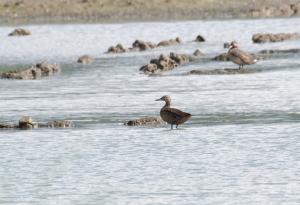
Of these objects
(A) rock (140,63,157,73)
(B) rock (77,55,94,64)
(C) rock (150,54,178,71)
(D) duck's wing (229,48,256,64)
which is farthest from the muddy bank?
(D) duck's wing (229,48,256,64)

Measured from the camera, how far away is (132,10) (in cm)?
7406

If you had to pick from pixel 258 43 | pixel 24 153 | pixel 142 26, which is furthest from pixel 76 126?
pixel 142 26

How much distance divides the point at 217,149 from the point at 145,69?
1794cm

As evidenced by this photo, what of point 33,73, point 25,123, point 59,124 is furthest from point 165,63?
point 25,123

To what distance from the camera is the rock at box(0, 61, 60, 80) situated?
1610 inches

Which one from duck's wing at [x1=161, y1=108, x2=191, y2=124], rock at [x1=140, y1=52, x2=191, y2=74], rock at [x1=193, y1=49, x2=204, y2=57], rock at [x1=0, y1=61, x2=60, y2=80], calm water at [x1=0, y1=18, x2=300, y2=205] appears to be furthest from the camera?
rock at [x1=193, y1=49, x2=204, y2=57]

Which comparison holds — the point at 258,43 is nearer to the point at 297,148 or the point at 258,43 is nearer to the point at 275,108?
the point at 275,108

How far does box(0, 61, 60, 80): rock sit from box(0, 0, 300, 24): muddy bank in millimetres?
28681

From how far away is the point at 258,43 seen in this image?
55250 millimetres

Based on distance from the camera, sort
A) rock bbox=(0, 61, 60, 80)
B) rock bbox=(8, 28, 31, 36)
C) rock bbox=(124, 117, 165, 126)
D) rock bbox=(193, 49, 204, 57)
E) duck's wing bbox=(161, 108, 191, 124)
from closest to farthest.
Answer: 1. duck's wing bbox=(161, 108, 191, 124)
2. rock bbox=(124, 117, 165, 126)
3. rock bbox=(0, 61, 60, 80)
4. rock bbox=(193, 49, 204, 57)
5. rock bbox=(8, 28, 31, 36)

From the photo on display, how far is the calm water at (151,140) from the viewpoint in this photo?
19.9 metres

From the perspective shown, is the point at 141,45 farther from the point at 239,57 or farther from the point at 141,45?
the point at 239,57

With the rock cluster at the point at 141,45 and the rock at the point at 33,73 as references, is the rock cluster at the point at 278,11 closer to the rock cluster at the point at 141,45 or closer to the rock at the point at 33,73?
the rock cluster at the point at 141,45

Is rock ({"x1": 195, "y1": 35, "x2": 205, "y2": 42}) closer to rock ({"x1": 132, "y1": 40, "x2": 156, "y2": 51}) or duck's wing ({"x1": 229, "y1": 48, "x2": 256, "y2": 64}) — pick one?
rock ({"x1": 132, "y1": 40, "x2": 156, "y2": 51})
